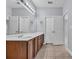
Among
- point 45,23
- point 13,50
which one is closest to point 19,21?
point 45,23

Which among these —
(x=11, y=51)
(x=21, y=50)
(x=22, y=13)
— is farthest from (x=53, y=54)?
(x=22, y=13)

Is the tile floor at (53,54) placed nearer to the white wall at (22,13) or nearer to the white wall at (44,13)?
the white wall at (22,13)

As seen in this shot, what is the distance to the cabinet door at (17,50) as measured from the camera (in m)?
3.82

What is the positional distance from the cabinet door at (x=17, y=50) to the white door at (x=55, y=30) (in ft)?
23.0

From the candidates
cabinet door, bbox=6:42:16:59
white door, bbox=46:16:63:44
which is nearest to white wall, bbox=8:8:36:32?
white door, bbox=46:16:63:44

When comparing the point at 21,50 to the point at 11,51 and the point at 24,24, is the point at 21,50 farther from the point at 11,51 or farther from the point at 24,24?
the point at 24,24

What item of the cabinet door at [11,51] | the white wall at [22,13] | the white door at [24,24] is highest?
the white wall at [22,13]

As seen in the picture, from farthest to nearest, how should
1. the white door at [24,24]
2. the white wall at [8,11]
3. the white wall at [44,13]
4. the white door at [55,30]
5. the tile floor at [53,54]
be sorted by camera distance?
the white wall at [44,13] → the white door at [55,30] → the white door at [24,24] → the white wall at [8,11] → the tile floor at [53,54]

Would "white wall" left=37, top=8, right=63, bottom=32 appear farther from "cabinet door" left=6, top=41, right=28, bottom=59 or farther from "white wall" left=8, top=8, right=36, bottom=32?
"cabinet door" left=6, top=41, right=28, bottom=59

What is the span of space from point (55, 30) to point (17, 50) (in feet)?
23.4

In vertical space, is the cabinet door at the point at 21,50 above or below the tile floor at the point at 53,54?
above

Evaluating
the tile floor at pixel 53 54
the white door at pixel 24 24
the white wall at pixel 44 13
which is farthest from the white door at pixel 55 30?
the tile floor at pixel 53 54
